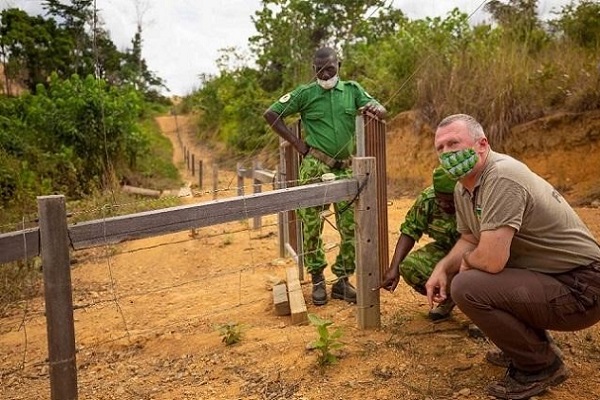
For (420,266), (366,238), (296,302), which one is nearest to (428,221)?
(420,266)

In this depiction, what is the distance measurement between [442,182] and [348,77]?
11864mm

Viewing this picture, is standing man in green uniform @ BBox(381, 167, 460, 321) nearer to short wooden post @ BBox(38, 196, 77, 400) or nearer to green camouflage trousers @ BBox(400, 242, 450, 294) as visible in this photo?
green camouflage trousers @ BBox(400, 242, 450, 294)

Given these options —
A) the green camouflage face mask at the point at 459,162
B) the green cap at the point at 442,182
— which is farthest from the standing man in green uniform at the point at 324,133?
the green camouflage face mask at the point at 459,162

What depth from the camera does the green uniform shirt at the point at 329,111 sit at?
438cm

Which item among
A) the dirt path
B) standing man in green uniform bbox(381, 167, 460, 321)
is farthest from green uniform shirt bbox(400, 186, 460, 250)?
the dirt path

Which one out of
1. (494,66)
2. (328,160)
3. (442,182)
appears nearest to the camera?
(442,182)

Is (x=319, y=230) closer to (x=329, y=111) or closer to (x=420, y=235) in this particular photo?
(x=329, y=111)

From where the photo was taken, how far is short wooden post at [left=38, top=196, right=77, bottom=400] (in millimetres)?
2395

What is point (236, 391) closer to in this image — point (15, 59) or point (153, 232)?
point (153, 232)

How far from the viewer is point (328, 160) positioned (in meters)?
4.35

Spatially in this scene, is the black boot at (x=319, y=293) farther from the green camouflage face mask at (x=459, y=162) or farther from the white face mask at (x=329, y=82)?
the green camouflage face mask at (x=459, y=162)

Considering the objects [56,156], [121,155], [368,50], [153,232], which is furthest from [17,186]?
[368,50]

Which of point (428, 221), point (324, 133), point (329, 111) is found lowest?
point (428, 221)

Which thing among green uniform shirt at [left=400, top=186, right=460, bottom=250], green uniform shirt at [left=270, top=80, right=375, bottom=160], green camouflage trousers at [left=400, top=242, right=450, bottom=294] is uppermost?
green uniform shirt at [left=270, top=80, right=375, bottom=160]
